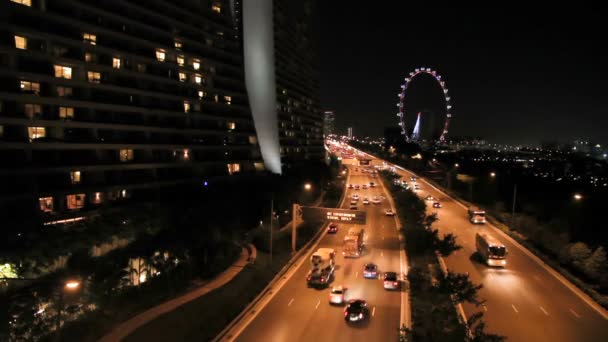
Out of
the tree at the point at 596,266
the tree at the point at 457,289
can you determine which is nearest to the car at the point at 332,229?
the tree at the point at 596,266

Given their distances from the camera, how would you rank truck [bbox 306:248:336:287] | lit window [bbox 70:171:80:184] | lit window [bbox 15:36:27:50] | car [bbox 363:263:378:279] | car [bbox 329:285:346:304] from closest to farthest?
1. car [bbox 329:285:346:304]
2. truck [bbox 306:248:336:287]
3. car [bbox 363:263:378:279]
4. lit window [bbox 15:36:27:50]
5. lit window [bbox 70:171:80:184]

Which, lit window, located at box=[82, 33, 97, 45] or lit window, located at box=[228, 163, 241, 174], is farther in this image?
lit window, located at box=[228, 163, 241, 174]

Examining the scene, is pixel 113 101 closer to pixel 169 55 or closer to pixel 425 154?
pixel 169 55

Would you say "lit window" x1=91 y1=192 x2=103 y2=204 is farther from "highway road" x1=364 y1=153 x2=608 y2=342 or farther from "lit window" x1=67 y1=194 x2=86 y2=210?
"highway road" x1=364 y1=153 x2=608 y2=342

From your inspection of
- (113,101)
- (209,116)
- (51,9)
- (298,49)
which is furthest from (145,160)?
(298,49)

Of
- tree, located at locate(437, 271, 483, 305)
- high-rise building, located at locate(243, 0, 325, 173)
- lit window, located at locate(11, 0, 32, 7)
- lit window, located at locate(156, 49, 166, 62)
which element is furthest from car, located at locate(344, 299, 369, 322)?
high-rise building, located at locate(243, 0, 325, 173)

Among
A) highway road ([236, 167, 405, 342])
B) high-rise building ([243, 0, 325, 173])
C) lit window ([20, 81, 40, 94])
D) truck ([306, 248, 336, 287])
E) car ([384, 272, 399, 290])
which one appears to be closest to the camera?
highway road ([236, 167, 405, 342])

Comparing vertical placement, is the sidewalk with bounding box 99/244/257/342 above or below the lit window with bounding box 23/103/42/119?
below
